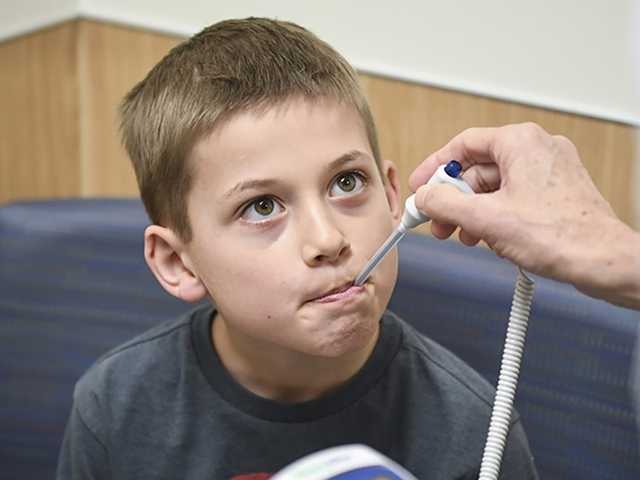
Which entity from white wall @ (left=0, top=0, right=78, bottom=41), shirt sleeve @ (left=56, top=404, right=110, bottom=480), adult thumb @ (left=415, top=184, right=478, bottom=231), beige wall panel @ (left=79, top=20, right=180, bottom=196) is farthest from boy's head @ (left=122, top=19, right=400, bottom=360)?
white wall @ (left=0, top=0, right=78, bottom=41)

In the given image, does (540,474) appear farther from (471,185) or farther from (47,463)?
(47,463)

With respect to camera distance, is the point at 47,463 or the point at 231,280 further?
the point at 47,463

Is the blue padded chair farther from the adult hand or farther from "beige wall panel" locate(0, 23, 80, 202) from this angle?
"beige wall panel" locate(0, 23, 80, 202)

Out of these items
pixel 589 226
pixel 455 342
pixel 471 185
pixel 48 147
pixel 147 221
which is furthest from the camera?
pixel 48 147

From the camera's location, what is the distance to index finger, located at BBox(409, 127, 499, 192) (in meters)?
0.95

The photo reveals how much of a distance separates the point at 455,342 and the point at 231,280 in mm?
343

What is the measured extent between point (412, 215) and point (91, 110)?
1392 mm

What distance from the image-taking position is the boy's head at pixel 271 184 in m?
0.99

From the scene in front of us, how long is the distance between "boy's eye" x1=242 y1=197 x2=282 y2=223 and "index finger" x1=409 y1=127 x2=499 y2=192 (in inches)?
5.3

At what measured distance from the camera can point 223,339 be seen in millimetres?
1211

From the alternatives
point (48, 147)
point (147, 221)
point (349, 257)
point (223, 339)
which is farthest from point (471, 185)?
point (48, 147)

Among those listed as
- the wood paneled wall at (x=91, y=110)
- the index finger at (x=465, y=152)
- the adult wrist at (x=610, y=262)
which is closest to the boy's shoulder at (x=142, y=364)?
the index finger at (x=465, y=152)

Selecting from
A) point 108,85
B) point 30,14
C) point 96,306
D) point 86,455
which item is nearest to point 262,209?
point 86,455

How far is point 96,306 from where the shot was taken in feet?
4.74
